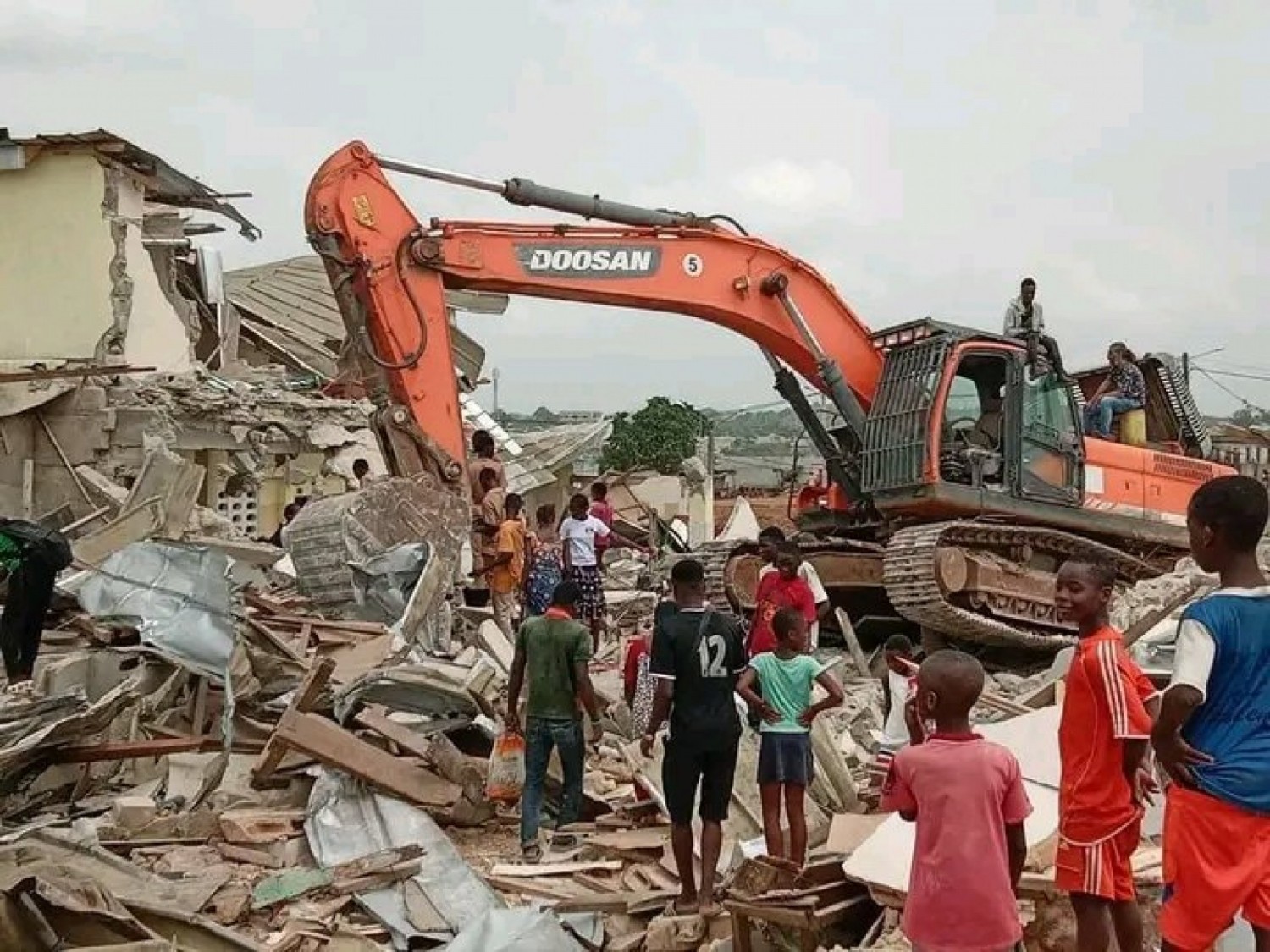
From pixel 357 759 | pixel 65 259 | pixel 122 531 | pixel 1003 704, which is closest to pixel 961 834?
pixel 357 759

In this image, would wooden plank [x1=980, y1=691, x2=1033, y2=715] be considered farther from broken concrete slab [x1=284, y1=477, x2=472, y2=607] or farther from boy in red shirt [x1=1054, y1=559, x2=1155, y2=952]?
broken concrete slab [x1=284, y1=477, x2=472, y2=607]

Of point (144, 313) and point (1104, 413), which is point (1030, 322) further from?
point (144, 313)

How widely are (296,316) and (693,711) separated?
21754 mm

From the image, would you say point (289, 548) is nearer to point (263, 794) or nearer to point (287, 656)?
point (287, 656)

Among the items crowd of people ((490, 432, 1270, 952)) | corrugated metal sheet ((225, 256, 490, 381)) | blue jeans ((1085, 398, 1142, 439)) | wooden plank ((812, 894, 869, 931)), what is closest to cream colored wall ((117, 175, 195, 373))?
corrugated metal sheet ((225, 256, 490, 381))

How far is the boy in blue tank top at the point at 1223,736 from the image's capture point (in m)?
Result: 3.94

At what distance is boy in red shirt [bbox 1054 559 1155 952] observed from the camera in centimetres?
443

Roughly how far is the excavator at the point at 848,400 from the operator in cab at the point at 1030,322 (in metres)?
0.09

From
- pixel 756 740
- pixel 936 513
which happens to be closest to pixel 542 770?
→ pixel 756 740

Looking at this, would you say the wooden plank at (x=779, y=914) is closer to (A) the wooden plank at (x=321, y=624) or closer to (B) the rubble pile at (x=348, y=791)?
(B) the rubble pile at (x=348, y=791)

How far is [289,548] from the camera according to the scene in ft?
35.9

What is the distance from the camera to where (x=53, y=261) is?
17406 mm

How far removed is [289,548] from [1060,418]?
645cm

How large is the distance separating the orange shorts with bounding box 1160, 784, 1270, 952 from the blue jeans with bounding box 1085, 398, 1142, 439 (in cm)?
972
